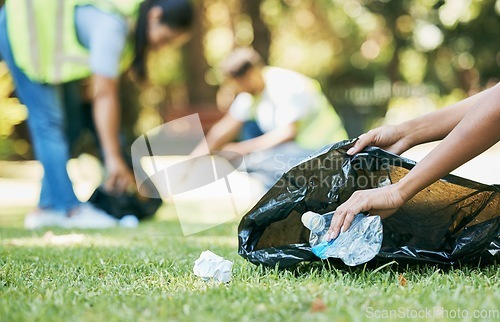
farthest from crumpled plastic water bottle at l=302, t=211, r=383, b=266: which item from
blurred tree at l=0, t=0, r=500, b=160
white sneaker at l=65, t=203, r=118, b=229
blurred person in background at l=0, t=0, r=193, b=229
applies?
blurred tree at l=0, t=0, r=500, b=160

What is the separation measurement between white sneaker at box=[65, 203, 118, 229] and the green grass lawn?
1392 millimetres

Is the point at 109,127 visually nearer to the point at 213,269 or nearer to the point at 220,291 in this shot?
the point at 213,269

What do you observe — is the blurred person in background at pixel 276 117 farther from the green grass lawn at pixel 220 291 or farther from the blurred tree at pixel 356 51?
the green grass lawn at pixel 220 291

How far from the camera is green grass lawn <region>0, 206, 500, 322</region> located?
1.70 meters

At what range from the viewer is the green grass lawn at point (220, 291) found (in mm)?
1701

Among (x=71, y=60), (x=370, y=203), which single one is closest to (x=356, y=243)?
(x=370, y=203)

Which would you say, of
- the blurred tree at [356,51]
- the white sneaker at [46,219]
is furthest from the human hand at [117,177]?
the blurred tree at [356,51]

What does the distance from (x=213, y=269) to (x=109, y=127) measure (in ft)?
8.26

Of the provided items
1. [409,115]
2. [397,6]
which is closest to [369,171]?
[397,6]

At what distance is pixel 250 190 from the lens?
515cm

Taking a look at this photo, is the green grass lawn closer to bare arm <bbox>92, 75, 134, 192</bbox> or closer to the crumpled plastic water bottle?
the crumpled plastic water bottle

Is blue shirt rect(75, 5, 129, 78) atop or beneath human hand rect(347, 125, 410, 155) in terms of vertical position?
beneath

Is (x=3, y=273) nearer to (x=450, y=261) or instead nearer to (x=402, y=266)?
(x=402, y=266)

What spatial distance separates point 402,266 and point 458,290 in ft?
1.36
